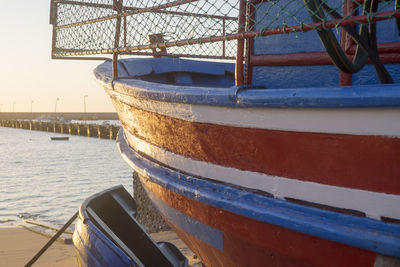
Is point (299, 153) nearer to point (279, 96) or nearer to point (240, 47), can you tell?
point (279, 96)

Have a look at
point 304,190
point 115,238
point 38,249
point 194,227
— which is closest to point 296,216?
point 304,190

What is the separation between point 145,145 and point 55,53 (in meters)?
1.96

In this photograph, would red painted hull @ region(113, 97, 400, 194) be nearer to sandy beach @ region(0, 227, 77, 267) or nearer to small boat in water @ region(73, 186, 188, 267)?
small boat in water @ region(73, 186, 188, 267)

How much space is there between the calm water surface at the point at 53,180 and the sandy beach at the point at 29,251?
9.61ft

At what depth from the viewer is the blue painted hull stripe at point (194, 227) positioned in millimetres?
Result: 2946

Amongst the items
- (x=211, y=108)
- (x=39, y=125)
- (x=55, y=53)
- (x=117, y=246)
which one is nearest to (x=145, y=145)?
(x=117, y=246)

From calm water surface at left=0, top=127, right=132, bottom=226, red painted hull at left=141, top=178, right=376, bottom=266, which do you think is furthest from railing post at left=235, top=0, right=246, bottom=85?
calm water surface at left=0, top=127, right=132, bottom=226

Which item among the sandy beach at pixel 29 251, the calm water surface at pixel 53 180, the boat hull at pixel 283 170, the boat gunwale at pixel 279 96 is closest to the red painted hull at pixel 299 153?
the boat hull at pixel 283 170

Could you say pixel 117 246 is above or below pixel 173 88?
below

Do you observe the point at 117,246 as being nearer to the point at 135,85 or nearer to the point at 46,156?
the point at 135,85

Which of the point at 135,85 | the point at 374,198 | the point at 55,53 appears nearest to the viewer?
the point at 374,198

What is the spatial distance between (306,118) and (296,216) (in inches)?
19.6

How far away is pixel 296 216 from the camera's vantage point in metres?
2.20

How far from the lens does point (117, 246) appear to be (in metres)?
3.73
